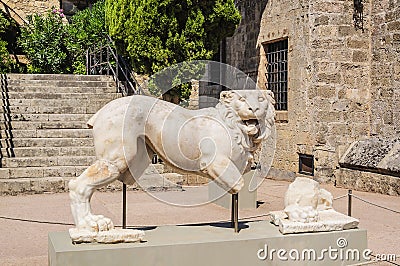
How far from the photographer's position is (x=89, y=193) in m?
4.04

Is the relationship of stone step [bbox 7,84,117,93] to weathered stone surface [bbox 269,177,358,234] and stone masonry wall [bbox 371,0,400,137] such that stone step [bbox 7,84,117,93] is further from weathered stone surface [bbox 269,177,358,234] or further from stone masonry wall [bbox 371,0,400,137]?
weathered stone surface [bbox 269,177,358,234]

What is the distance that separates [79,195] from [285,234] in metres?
1.56

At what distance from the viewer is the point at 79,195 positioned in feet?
13.2

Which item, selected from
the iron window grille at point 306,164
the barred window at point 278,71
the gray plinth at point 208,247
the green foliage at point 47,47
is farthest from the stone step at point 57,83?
the gray plinth at point 208,247

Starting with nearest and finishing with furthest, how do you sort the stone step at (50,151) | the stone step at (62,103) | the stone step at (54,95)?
1. the stone step at (50,151)
2. the stone step at (62,103)
3. the stone step at (54,95)

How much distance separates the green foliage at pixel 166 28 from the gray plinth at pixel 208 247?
654 cm

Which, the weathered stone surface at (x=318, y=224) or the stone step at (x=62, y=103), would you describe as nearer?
the weathered stone surface at (x=318, y=224)

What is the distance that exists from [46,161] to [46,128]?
121 cm

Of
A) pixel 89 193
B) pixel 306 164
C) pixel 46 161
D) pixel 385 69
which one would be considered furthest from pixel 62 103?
pixel 89 193

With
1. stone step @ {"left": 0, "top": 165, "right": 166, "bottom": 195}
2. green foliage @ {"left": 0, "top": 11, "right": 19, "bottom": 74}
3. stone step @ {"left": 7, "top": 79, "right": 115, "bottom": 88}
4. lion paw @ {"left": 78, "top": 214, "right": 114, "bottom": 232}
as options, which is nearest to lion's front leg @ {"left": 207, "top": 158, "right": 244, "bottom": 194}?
lion paw @ {"left": 78, "top": 214, "right": 114, "bottom": 232}

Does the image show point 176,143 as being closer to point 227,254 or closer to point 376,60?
point 227,254

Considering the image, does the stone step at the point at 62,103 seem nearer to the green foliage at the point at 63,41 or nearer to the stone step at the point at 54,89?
the stone step at the point at 54,89

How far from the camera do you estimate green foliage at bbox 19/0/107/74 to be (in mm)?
14453

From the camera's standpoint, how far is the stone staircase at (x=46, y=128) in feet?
29.4
